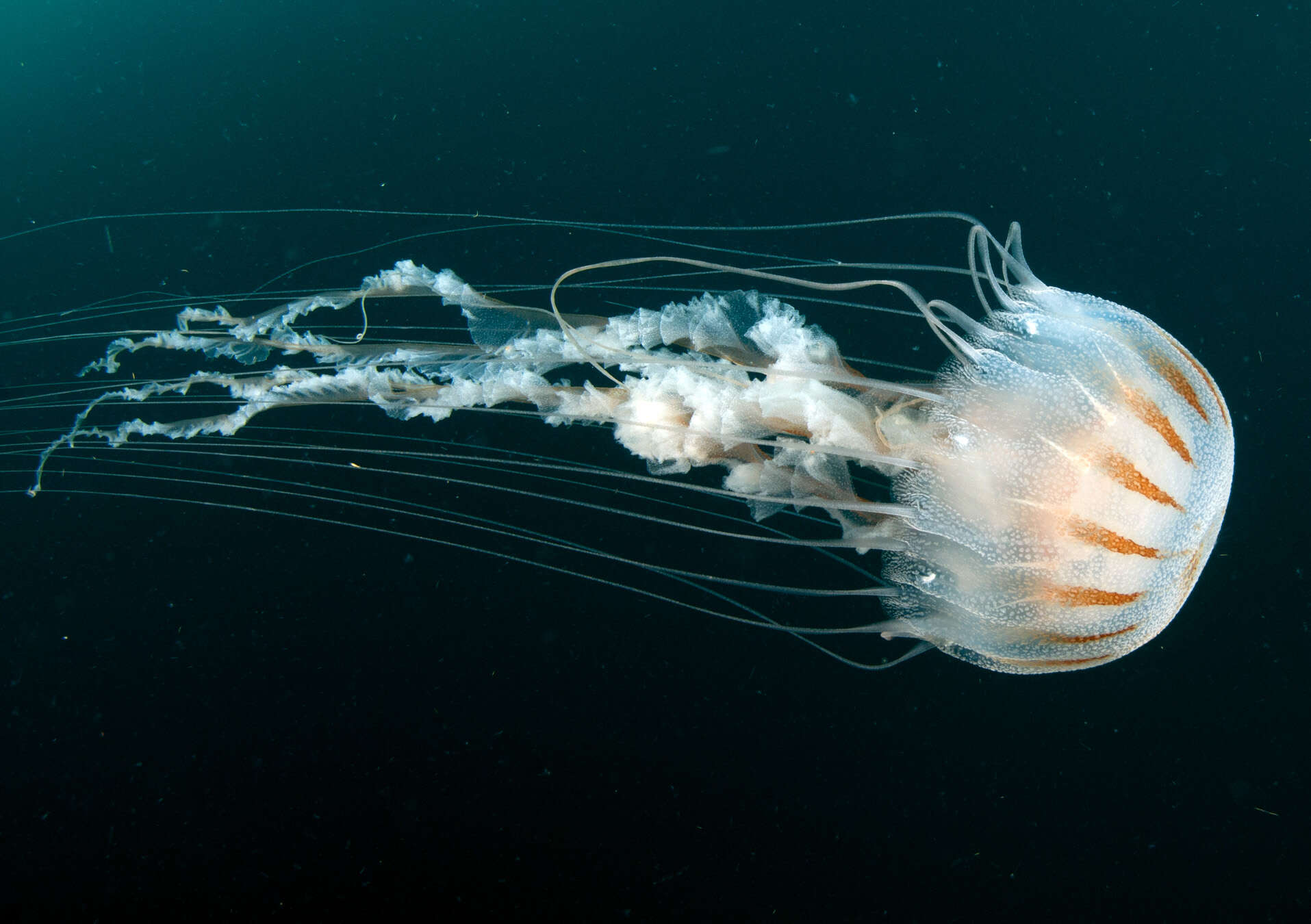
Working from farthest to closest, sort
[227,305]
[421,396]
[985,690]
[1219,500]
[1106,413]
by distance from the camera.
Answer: [985,690] < [227,305] < [421,396] < [1219,500] < [1106,413]

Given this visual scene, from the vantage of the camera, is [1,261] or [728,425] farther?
[1,261]

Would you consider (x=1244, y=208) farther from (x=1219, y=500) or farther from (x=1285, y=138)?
(x=1219, y=500)

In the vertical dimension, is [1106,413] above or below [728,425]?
above

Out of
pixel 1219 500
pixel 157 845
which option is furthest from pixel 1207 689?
pixel 157 845

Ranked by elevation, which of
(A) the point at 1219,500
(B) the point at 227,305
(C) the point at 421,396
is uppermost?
(B) the point at 227,305

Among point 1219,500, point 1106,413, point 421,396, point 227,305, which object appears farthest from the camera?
point 227,305

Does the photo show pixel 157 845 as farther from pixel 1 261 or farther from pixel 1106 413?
pixel 1106 413

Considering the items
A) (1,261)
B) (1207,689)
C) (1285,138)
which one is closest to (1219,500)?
(1207,689)
